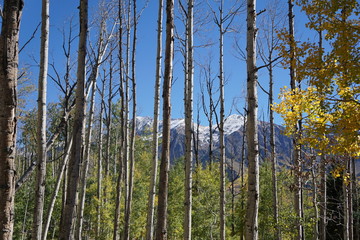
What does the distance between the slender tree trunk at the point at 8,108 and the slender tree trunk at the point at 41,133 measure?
6.58 feet

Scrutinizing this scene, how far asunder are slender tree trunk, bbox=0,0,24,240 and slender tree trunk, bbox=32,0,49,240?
2.01 meters

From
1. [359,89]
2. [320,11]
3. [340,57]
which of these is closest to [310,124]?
[359,89]

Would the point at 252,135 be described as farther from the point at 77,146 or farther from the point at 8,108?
the point at 8,108

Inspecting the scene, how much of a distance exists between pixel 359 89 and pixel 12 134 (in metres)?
5.98

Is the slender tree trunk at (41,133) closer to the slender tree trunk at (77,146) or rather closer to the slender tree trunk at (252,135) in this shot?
the slender tree trunk at (77,146)

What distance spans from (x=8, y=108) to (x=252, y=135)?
289cm

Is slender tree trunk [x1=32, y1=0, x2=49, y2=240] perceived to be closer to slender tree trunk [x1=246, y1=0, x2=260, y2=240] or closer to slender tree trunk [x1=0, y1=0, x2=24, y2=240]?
slender tree trunk [x1=0, y1=0, x2=24, y2=240]

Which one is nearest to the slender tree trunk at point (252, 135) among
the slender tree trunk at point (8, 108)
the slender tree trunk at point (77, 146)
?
the slender tree trunk at point (77, 146)

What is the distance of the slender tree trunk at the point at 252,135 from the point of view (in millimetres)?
3818

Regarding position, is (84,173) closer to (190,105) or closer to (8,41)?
(190,105)

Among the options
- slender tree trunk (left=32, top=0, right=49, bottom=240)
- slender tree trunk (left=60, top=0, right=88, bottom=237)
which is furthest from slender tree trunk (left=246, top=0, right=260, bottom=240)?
slender tree trunk (left=32, top=0, right=49, bottom=240)

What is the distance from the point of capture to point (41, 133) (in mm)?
4625

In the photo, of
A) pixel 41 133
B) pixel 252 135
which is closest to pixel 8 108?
pixel 41 133

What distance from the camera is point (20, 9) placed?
2621 mm
